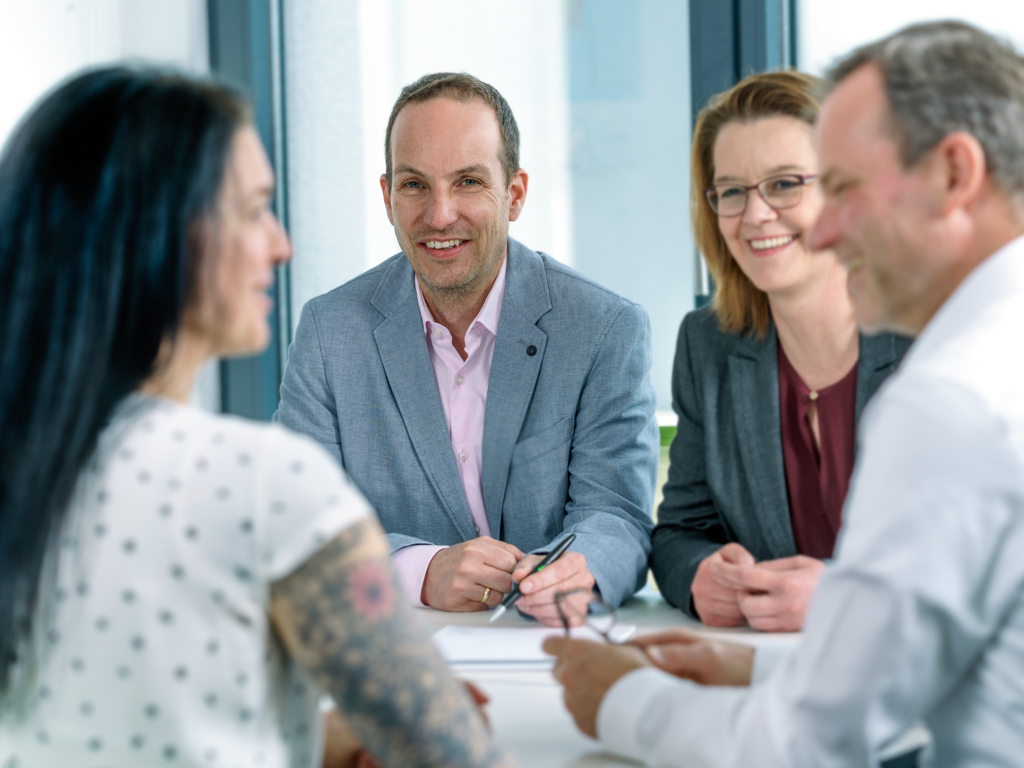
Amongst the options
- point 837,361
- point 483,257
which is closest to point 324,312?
point 483,257

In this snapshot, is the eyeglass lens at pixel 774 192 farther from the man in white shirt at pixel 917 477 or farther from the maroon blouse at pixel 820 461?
the man in white shirt at pixel 917 477

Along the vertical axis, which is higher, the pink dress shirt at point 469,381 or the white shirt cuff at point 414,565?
the pink dress shirt at point 469,381

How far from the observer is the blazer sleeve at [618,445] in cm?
185

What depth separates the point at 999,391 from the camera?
2.74 ft

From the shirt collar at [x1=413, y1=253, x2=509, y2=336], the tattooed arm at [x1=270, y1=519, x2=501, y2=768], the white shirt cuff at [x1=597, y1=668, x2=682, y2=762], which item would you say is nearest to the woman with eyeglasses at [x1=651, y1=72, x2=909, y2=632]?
the shirt collar at [x1=413, y1=253, x2=509, y2=336]

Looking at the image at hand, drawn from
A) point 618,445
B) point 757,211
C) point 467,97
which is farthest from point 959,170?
point 467,97

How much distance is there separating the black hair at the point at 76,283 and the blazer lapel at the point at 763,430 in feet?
3.99

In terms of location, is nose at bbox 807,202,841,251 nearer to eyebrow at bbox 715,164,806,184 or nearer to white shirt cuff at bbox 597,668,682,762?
white shirt cuff at bbox 597,668,682,762

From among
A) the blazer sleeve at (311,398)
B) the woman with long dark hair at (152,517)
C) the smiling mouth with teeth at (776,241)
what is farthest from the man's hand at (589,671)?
the blazer sleeve at (311,398)

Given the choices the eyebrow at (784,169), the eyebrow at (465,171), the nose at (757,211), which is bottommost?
the nose at (757,211)

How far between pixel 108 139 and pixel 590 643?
74cm

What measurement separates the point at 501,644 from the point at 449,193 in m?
1.13

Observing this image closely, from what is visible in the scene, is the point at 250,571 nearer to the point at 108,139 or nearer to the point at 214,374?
the point at 108,139

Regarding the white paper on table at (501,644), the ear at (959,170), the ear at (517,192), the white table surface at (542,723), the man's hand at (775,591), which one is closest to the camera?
the ear at (959,170)
